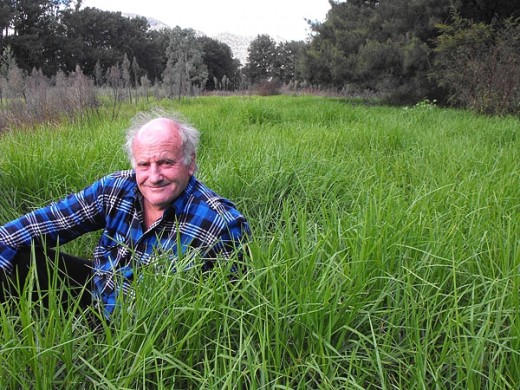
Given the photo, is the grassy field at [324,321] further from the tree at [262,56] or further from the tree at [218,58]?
the tree at [262,56]

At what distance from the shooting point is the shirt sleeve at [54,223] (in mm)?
1873

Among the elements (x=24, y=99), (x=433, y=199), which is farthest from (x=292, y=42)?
(x=433, y=199)

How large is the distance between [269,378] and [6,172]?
8.63 ft

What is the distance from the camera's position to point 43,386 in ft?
3.66

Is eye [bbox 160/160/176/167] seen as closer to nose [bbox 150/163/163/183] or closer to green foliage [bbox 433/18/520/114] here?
nose [bbox 150/163/163/183]

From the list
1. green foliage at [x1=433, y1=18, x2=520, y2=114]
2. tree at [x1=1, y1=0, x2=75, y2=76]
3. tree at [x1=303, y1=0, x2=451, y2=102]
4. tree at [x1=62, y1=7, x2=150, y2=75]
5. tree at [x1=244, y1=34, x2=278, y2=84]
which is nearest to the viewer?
green foliage at [x1=433, y1=18, x2=520, y2=114]

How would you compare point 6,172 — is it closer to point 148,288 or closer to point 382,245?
point 148,288

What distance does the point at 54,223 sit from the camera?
1979mm

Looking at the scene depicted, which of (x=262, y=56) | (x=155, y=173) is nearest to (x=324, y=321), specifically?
(x=155, y=173)

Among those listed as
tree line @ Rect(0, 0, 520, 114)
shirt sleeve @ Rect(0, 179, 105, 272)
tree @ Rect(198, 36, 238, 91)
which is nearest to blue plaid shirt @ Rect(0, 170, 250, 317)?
shirt sleeve @ Rect(0, 179, 105, 272)

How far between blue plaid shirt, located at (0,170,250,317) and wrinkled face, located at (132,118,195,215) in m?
0.05

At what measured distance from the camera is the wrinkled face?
1881mm

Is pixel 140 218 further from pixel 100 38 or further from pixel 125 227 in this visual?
pixel 100 38

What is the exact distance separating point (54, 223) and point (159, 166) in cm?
56
